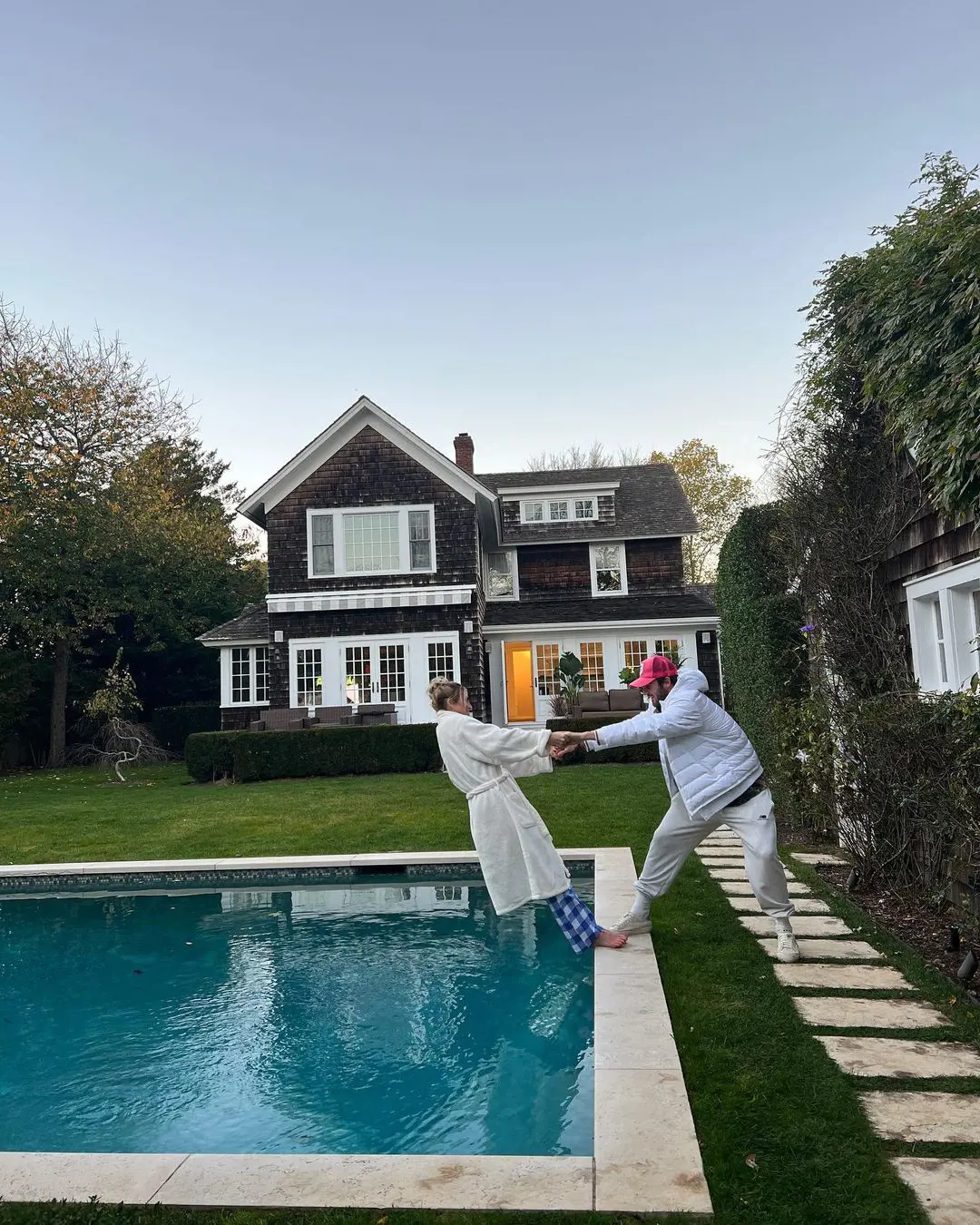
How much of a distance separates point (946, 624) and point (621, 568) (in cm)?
1876

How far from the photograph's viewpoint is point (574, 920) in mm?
5430

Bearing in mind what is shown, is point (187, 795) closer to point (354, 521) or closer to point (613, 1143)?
point (354, 521)

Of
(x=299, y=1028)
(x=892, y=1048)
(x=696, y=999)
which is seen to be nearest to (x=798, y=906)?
(x=696, y=999)

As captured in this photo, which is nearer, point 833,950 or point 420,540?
point 833,950

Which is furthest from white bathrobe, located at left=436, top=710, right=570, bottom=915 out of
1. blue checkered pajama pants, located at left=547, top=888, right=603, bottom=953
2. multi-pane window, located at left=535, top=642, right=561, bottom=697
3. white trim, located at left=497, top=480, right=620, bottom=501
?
white trim, located at left=497, top=480, right=620, bottom=501

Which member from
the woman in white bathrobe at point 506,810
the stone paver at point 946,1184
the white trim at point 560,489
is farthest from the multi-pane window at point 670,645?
the stone paver at point 946,1184

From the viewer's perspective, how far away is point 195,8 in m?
13.8

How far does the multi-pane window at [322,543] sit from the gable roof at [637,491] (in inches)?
247

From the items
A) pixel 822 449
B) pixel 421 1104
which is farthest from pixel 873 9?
pixel 421 1104

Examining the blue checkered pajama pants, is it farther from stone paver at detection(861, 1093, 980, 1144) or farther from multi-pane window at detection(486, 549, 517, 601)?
multi-pane window at detection(486, 549, 517, 601)

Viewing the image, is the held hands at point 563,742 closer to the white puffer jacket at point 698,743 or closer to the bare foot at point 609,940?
the white puffer jacket at point 698,743

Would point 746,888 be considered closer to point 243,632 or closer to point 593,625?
point 593,625

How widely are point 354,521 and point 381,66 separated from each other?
10.00 m

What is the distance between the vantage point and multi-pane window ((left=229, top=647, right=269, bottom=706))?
23641 millimetres
